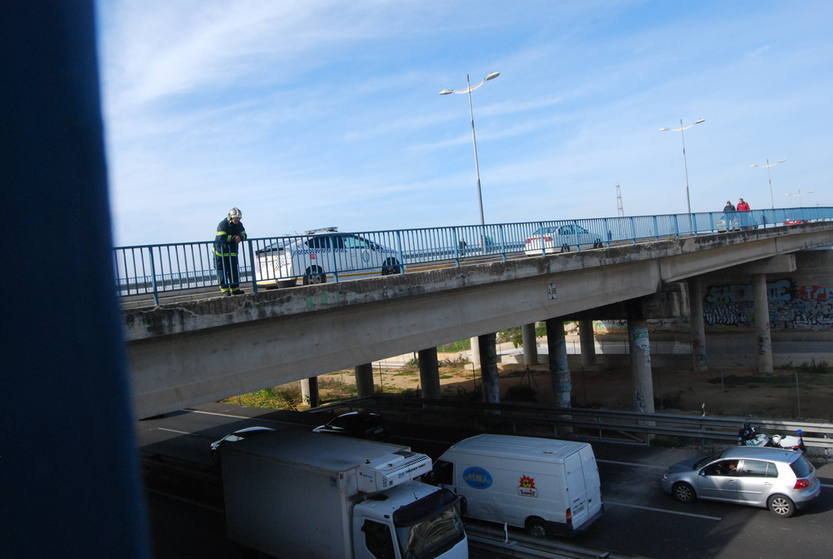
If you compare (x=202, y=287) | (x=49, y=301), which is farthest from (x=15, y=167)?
(x=202, y=287)

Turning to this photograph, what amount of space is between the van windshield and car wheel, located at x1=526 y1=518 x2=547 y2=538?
7.89ft

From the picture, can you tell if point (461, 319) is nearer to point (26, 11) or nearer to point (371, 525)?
point (371, 525)

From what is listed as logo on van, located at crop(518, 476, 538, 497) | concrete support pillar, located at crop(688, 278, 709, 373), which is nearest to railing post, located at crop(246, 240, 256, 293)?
logo on van, located at crop(518, 476, 538, 497)

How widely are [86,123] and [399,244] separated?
11618 mm

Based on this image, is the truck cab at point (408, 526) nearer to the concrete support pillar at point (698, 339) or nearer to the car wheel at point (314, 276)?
the car wheel at point (314, 276)

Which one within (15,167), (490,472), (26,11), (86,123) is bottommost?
(490,472)

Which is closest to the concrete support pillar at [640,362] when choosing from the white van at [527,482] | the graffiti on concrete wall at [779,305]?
the white van at [527,482]

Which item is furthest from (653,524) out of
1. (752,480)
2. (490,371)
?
(490,371)

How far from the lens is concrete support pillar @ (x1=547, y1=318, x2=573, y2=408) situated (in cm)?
2234

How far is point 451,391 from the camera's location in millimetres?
35062

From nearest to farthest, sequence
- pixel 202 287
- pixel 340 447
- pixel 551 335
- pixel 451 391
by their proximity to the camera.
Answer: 1. pixel 202 287
2. pixel 340 447
3. pixel 551 335
4. pixel 451 391

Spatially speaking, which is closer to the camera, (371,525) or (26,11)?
(26,11)

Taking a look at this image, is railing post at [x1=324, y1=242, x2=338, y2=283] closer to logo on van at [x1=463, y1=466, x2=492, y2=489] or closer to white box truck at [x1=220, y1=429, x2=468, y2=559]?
white box truck at [x1=220, y1=429, x2=468, y2=559]

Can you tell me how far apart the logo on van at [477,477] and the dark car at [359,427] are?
767 centimetres
